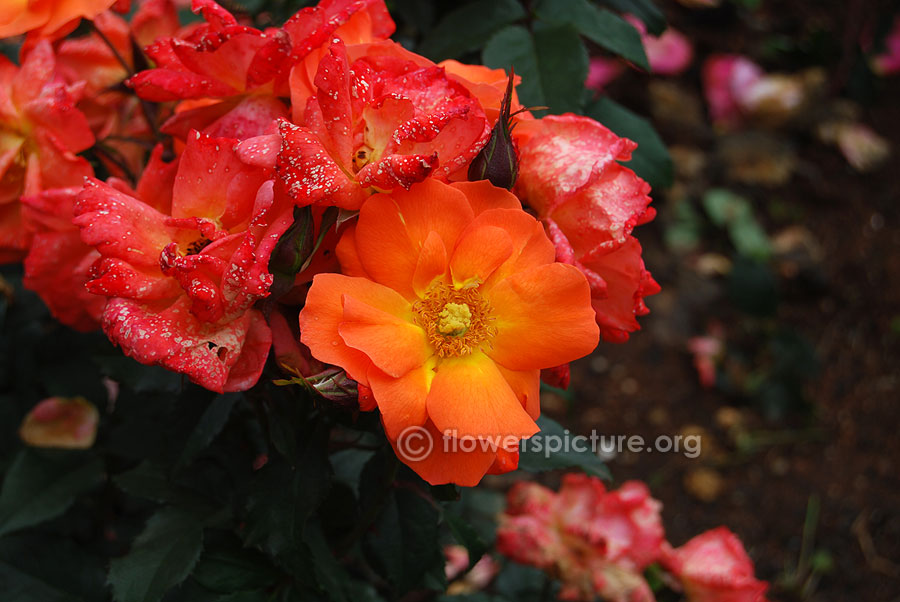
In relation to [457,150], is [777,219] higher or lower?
lower

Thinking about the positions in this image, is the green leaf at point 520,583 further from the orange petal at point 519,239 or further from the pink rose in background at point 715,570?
the orange petal at point 519,239

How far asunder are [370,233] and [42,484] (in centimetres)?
73

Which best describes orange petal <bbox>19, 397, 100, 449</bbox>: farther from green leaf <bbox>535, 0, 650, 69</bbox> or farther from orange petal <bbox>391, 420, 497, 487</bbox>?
green leaf <bbox>535, 0, 650, 69</bbox>

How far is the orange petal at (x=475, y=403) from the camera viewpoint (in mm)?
521

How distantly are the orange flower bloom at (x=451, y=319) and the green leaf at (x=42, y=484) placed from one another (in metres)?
0.67

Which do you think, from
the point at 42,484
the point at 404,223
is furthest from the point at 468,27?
the point at 42,484

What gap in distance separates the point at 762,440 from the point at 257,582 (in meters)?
1.71

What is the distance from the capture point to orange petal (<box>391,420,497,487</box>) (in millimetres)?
545

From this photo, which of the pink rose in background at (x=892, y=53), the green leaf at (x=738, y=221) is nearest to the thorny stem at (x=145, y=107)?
the green leaf at (x=738, y=221)

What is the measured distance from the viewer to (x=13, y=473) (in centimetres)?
101

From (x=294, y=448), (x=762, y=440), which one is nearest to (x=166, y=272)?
(x=294, y=448)

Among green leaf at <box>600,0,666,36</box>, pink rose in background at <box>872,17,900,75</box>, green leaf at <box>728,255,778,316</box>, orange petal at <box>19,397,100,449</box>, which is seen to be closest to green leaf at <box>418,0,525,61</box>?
green leaf at <box>600,0,666,36</box>

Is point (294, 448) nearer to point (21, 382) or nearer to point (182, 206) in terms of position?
point (182, 206)

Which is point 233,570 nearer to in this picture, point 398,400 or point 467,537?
point 467,537
